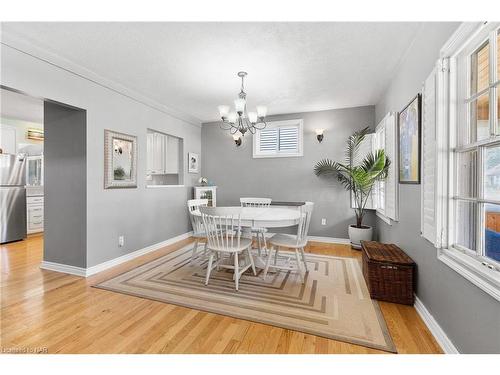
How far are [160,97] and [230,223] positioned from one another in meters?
2.54

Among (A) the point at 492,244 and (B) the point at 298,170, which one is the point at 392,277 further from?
(B) the point at 298,170

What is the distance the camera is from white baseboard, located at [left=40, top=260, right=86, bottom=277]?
2.83m

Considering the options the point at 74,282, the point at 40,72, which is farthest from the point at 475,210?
the point at 40,72

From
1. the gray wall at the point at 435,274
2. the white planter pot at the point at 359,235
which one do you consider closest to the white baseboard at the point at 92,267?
the white planter pot at the point at 359,235

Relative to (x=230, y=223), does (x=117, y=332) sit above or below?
below

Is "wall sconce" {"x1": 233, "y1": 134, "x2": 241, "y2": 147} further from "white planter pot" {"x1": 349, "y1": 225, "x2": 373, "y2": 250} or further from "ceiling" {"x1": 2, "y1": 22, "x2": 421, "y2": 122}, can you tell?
"white planter pot" {"x1": 349, "y1": 225, "x2": 373, "y2": 250}

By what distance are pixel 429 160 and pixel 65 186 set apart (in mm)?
3924

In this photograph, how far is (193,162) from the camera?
4.98 meters

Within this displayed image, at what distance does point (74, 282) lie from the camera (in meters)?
2.62

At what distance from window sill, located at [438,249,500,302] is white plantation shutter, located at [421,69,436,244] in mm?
174

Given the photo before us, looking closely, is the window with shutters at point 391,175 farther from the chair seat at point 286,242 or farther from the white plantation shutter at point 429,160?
the chair seat at point 286,242

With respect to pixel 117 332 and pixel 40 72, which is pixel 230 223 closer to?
pixel 117 332

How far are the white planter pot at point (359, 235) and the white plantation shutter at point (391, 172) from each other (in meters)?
0.69

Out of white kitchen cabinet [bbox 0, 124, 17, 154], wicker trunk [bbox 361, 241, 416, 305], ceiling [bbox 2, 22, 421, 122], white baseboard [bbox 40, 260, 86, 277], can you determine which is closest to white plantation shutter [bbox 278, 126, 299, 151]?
ceiling [bbox 2, 22, 421, 122]
